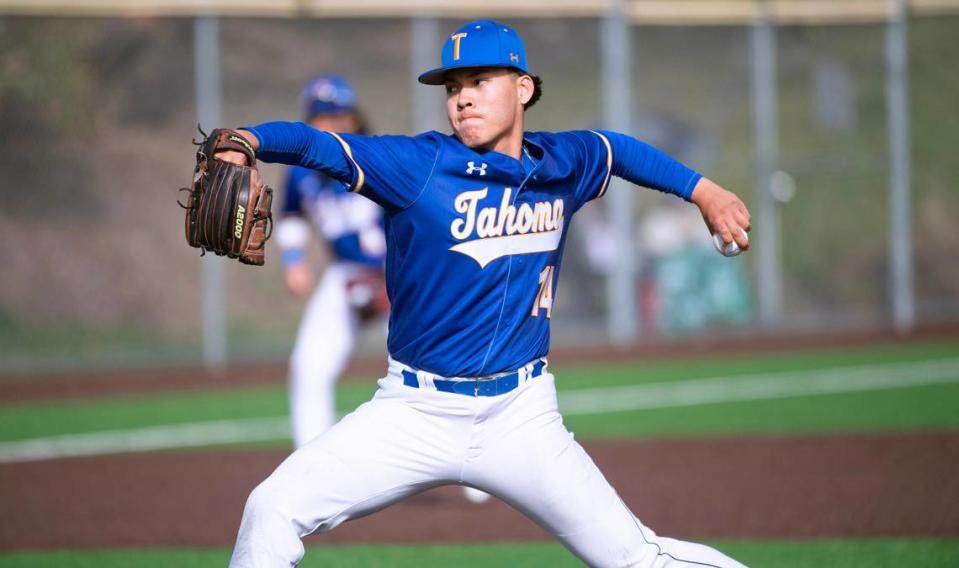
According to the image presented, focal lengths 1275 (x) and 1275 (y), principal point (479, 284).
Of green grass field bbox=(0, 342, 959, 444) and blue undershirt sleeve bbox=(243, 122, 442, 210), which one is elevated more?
blue undershirt sleeve bbox=(243, 122, 442, 210)

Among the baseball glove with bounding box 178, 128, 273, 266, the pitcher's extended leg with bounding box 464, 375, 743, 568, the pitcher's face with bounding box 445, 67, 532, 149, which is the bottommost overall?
the pitcher's extended leg with bounding box 464, 375, 743, 568

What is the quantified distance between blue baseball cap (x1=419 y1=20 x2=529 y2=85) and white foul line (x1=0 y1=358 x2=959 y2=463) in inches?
245

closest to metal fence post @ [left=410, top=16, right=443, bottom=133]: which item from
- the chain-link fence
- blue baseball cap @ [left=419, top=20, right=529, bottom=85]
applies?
the chain-link fence

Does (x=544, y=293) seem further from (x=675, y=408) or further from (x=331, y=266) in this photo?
(x=675, y=408)

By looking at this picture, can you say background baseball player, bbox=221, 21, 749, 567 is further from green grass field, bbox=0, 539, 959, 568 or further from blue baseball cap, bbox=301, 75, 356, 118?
blue baseball cap, bbox=301, 75, 356, 118

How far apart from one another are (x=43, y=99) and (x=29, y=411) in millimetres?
4062

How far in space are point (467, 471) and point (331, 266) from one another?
3.73 meters

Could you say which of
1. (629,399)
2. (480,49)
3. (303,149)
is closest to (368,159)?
(303,149)

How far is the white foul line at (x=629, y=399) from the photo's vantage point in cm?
957

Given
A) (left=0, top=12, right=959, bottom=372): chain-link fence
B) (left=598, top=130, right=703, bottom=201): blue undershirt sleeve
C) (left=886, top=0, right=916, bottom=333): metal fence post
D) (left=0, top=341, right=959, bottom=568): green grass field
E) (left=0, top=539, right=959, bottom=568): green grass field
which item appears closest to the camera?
(left=598, top=130, right=703, bottom=201): blue undershirt sleeve

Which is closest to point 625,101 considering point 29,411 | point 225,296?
point 225,296

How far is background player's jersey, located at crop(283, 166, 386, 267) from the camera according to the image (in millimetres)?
7184

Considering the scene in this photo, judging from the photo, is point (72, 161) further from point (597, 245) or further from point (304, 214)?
point (304, 214)

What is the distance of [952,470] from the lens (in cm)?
763
